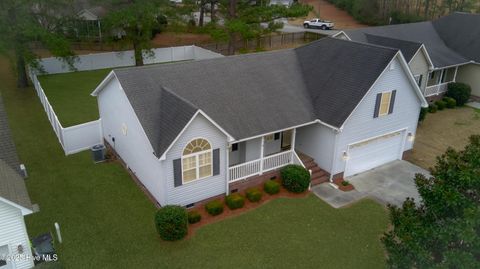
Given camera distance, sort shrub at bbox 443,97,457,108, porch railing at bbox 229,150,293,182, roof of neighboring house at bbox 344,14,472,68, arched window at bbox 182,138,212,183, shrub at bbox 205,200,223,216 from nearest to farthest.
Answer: arched window at bbox 182,138,212,183 → shrub at bbox 205,200,223,216 → porch railing at bbox 229,150,293,182 → shrub at bbox 443,97,457,108 → roof of neighboring house at bbox 344,14,472,68

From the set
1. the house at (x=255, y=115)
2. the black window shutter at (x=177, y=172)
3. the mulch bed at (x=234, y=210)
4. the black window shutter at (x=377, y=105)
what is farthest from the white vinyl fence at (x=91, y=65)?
the black window shutter at (x=377, y=105)

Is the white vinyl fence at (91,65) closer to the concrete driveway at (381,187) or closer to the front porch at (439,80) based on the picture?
the concrete driveway at (381,187)

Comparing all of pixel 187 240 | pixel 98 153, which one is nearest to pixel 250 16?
pixel 98 153

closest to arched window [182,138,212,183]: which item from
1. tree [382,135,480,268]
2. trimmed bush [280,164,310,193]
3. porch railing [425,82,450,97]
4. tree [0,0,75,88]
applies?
trimmed bush [280,164,310,193]

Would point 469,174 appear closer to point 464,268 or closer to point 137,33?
point 464,268

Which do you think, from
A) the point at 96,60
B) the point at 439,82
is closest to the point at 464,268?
the point at 439,82

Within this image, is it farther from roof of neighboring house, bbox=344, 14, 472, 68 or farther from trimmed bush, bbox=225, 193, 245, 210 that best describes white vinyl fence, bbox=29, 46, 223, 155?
roof of neighboring house, bbox=344, 14, 472, 68

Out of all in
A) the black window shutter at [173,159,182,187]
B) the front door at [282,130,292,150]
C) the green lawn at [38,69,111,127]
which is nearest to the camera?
the black window shutter at [173,159,182,187]
